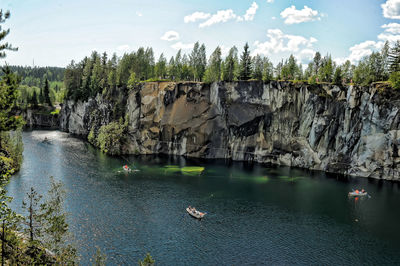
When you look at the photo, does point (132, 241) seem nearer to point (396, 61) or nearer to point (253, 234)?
point (253, 234)

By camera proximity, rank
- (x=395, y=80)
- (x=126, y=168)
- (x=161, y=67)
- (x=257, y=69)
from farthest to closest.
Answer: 1. (x=161, y=67)
2. (x=257, y=69)
3. (x=126, y=168)
4. (x=395, y=80)

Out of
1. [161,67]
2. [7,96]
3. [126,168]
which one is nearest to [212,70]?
[161,67]

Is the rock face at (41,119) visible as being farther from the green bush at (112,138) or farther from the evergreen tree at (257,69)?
the evergreen tree at (257,69)

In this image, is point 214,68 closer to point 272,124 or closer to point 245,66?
point 245,66

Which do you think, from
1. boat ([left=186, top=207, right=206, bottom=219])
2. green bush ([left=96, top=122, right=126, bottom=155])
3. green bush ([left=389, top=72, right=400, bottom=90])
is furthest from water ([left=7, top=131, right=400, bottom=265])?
green bush ([left=389, top=72, right=400, bottom=90])

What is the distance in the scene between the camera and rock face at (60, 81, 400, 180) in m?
81.8

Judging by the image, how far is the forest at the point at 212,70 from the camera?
3521 inches

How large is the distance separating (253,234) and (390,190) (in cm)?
4504

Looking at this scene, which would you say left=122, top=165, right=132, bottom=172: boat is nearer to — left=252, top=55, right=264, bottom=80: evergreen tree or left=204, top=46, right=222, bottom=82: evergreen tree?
left=204, top=46, right=222, bottom=82: evergreen tree

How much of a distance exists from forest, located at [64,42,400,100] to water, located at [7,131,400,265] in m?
31.9

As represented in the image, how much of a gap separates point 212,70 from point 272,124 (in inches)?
1228

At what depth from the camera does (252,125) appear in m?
100

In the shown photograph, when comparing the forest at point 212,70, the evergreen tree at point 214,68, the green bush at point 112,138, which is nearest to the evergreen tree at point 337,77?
the forest at point 212,70

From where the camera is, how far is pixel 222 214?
55.0 m
